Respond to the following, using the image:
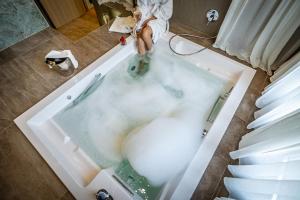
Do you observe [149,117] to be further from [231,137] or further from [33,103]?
[33,103]

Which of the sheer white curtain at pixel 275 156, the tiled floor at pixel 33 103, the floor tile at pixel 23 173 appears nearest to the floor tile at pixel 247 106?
the tiled floor at pixel 33 103

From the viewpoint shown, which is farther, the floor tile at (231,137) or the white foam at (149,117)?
the white foam at (149,117)

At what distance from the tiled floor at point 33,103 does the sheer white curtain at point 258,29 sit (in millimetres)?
164

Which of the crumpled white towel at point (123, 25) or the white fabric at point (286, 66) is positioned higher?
the white fabric at point (286, 66)

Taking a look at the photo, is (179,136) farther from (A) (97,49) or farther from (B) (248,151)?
(A) (97,49)

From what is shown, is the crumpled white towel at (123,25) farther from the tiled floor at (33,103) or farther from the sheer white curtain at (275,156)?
the sheer white curtain at (275,156)

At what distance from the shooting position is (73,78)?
1.52 meters

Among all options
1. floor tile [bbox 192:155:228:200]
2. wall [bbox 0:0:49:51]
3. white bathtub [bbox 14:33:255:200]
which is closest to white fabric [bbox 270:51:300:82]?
white bathtub [bbox 14:33:255:200]

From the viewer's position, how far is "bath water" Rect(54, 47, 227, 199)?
1.26 meters

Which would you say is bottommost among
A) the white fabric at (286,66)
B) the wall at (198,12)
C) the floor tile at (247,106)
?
the floor tile at (247,106)

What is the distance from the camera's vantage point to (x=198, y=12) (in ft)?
5.63

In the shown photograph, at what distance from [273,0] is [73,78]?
163 cm

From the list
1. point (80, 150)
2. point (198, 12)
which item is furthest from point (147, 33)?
point (80, 150)

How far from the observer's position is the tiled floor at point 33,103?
1070mm
